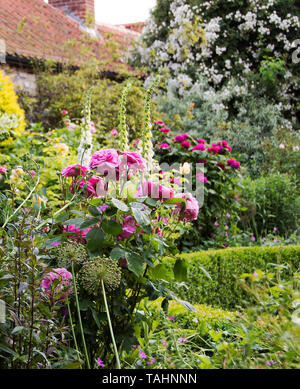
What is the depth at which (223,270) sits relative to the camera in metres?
4.82

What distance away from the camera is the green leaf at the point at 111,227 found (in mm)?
1779

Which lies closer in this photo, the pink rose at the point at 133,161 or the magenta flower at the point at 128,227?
the magenta flower at the point at 128,227

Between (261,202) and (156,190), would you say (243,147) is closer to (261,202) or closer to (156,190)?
(261,202)

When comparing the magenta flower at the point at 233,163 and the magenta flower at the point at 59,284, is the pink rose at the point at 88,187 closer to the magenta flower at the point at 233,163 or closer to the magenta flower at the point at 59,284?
the magenta flower at the point at 59,284

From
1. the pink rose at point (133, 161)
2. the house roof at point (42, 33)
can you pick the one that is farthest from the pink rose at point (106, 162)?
the house roof at point (42, 33)

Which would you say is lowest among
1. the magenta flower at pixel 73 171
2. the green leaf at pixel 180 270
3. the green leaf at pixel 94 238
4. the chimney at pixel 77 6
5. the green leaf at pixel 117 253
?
the green leaf at pixel 180 270

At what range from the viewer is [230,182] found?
20.0ft

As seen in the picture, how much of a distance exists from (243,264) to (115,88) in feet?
16.7

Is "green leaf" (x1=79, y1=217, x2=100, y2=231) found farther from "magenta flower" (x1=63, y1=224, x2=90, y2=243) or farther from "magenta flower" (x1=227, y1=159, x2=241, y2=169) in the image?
"magenta flower" (x1=227, y1=159, x2=241, y2=169)

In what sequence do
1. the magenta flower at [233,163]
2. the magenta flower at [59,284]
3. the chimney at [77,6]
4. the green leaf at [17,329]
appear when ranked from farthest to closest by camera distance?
1. the chimney at [77,6]
2. the magenta flower at [233,163]
3. the magenta flower at [59,284]
4. the green leaf at [17,329]

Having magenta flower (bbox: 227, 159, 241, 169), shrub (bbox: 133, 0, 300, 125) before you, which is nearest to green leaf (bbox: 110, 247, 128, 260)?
magenta flower (bbox: 227, 159, 241, 169)

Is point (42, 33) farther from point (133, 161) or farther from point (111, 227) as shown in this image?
point (111, 227)

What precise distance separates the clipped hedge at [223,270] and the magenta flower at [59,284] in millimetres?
2419

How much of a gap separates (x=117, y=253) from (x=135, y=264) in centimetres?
8
